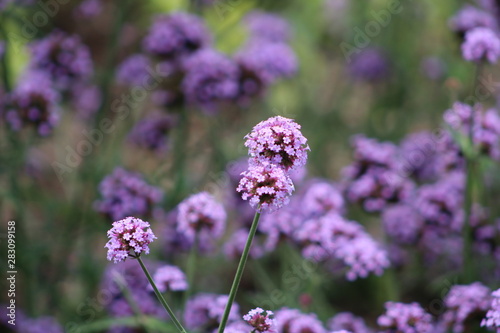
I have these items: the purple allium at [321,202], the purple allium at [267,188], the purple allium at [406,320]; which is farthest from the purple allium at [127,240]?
the purple allium at [321,202]

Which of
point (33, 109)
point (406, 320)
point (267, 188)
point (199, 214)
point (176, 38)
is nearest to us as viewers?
point (267, 188)

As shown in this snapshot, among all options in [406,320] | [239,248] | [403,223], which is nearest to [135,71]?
[239,248]

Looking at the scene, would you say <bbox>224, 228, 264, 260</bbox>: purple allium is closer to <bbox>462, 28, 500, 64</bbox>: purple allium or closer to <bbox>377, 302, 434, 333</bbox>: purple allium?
<bbox>377, 302, 434, 333</bbox>: purple allium

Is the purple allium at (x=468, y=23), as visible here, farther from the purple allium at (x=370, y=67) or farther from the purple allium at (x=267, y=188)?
the purple allium at (x=267, y=188)

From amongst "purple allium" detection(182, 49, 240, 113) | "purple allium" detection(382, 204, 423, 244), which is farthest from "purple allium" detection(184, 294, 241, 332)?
"purple allium" detection(182, 49, 240, 113)

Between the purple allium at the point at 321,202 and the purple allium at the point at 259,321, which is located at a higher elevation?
the purple allium at the point at 321,202

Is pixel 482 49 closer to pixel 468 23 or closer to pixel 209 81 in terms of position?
pixel 468 23

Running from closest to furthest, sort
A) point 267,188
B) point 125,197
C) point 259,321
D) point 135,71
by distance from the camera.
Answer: point 267,188 → point 259,321 → point 125,197 → point 135,71
